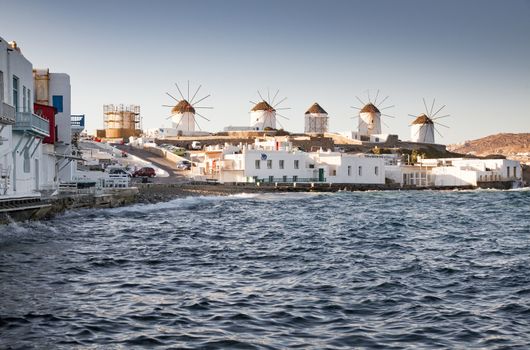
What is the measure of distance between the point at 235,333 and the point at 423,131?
142 meters

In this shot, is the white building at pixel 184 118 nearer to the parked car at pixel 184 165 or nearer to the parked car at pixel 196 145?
the parked car at pixel 196 145

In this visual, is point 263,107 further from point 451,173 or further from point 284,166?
point 284,166

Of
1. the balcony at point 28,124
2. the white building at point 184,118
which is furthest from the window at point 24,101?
the white building at point 184,118

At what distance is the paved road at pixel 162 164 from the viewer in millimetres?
68438

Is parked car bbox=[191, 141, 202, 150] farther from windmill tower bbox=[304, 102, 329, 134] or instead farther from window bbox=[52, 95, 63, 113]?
window bbox=[52, 95, 63, 113]

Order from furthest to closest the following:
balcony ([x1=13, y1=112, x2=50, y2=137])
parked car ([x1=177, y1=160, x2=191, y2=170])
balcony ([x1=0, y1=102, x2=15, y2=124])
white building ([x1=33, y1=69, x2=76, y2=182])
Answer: parked car ([x1=177, y1=160, x2=191, y2=170]) → white building ([x1=33, y1=69, x2=76, y2=182]) → balcony ([x1=13, y1=112, x2=50, y2=137]) → balcony ([x1=0, y1=102, x2=15, y2=124])

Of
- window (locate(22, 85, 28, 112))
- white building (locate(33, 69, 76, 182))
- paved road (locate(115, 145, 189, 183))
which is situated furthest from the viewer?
paved road (locate(115, 145, 189, 183))

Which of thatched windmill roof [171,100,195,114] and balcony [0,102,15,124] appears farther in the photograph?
thatched windmill roof [171,100,195,114]

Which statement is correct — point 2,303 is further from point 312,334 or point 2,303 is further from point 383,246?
point 383,246

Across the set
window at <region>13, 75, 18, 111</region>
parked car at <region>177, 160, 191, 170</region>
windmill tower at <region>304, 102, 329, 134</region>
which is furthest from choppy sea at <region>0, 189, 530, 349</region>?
windmill tower at <region>304, 102, 329, 134</region>

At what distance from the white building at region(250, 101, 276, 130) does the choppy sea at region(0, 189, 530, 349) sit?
113199 millimetres

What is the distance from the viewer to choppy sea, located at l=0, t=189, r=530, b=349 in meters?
11.1

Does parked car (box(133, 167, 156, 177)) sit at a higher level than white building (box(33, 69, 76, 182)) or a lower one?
lower

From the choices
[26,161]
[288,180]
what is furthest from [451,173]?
[26,161]
